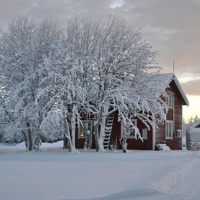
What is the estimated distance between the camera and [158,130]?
27.0m

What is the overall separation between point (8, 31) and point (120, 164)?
48.5ft

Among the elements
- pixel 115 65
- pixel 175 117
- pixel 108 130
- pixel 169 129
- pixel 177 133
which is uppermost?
pixel 115 65

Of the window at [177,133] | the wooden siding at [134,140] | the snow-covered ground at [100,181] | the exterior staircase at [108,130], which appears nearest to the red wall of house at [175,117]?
the window at [177,133]

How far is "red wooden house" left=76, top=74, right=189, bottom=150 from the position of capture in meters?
26.4

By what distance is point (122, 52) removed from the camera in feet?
73.5

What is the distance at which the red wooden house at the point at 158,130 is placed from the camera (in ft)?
86.5

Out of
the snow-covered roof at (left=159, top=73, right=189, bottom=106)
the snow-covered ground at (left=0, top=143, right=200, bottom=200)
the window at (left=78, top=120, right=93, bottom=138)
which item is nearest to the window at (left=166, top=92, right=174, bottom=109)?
the snow-covered roof at (left=159, top=73, right=189, bottom=106)

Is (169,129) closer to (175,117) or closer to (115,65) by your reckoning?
(175,117)

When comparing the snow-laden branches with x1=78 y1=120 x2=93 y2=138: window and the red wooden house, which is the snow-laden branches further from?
x1=78 y1=120 x2=93 y2=138: window

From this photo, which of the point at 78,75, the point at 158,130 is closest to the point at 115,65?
the point at 78,75

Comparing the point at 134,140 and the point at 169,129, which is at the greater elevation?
the point at 169,129

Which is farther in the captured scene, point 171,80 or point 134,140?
point 171,80

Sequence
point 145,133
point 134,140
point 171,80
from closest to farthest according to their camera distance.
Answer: point 145,133 → point 134,140 → point 171,80

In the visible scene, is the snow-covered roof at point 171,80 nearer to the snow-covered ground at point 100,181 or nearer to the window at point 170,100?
the window at point 170,100
